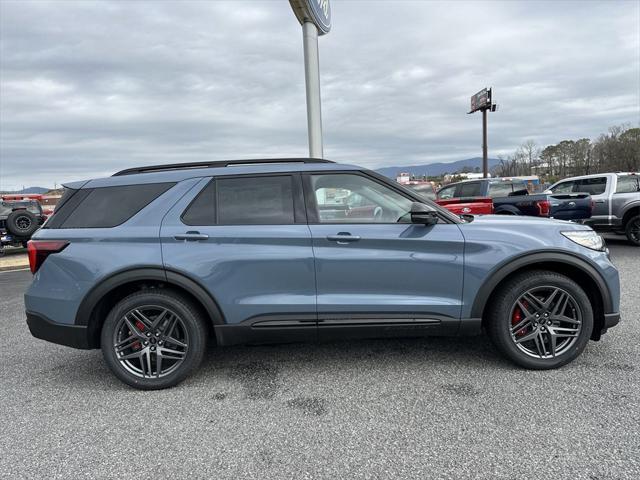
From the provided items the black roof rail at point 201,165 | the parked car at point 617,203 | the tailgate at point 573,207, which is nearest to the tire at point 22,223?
the black roof rail at point 201,165

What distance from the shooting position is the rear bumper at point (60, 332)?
3211 millimetres

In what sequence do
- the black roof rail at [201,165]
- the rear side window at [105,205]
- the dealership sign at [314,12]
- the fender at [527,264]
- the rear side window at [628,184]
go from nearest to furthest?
the fender at [527,264] < the rear side window at [105,205] < the black roof rail at [201,165] < the rear side window at [628,184] < the dealership sign at [314,12]

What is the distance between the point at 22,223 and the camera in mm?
11969

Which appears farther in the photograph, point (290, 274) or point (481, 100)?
point (481, 100)

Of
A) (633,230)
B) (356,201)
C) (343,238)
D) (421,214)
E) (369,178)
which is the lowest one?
(633,230)

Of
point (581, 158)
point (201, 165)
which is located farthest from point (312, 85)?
point (581, 158)

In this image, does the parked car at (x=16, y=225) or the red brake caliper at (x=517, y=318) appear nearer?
the red brake caliper at (x=517, y=318)

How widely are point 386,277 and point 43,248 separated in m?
2.63

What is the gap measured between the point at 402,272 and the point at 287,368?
4.28 feet

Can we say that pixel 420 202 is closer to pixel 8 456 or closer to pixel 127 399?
pixel 127 399

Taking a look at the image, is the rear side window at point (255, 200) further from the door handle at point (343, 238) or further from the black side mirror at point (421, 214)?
the black side mirror at point (421, 214)

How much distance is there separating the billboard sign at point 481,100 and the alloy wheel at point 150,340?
117 ft

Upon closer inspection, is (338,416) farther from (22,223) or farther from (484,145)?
(484,145)

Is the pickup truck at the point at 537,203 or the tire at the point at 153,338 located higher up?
the pickup truck at the point at 537,203
